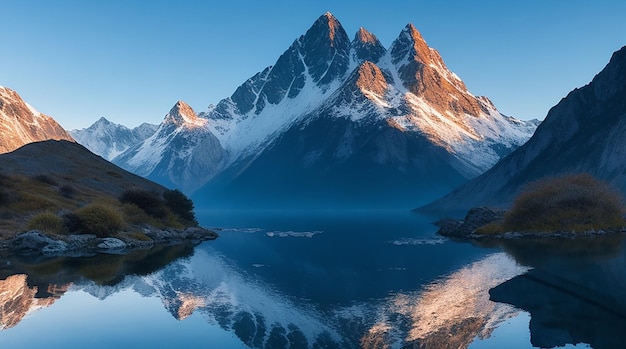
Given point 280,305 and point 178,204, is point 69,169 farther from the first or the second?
point 280,305

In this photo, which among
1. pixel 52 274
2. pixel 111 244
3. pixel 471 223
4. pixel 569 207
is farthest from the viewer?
pixel 471 223

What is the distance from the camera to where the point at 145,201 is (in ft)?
337

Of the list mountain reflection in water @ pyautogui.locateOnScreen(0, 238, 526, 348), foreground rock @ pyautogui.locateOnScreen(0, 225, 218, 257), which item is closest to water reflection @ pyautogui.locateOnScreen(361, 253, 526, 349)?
mountain reflection in water @ pyautogui.locateOnScreen(0, 238, 526, 348)

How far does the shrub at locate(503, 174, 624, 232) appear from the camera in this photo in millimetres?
96875

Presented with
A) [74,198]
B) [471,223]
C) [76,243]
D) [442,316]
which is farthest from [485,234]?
[74,198]

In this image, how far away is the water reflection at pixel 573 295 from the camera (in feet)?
94.4

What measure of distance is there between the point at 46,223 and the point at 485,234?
84.4 meters

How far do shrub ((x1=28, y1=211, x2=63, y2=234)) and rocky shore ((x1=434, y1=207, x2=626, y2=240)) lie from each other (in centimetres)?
7764

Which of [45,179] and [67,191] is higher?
[45,179]

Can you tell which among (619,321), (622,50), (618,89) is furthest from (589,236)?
(622,50)

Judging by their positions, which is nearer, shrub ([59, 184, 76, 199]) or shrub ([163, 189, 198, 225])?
shrub ([59, 184, 76, 199])

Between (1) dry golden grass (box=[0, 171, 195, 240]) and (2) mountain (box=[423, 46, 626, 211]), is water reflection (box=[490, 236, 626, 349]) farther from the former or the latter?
(2) mountain (box=[423, 46, 626, 211])

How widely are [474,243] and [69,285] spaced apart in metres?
69.8

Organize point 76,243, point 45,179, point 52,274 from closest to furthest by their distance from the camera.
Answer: point 52,274
point 76,243
point 45,179
